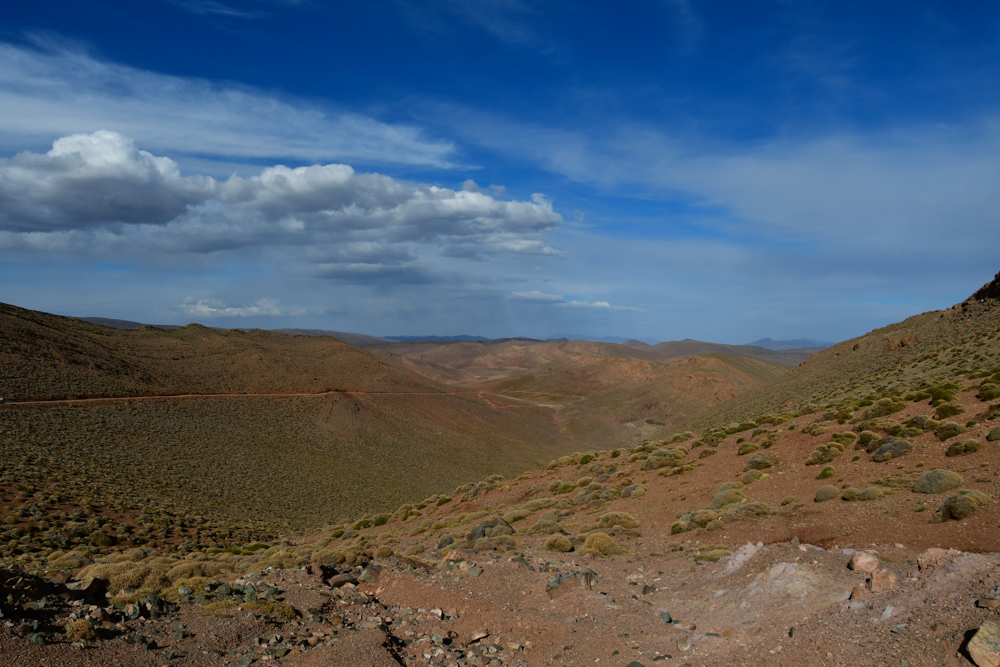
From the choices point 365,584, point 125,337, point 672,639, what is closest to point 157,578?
point 365,584

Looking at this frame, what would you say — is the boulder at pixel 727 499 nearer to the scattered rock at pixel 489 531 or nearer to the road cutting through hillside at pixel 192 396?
the scattered rock at pixel 489 531

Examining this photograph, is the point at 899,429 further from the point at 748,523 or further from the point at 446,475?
the point at 446,475

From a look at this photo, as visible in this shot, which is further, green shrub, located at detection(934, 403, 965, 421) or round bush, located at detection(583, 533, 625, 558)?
green shrub, located at detection(934, 403, 965, 421)

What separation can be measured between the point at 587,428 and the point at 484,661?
8531 centimetres

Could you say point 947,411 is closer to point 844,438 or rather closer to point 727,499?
point 844,438

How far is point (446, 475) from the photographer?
2269 inches

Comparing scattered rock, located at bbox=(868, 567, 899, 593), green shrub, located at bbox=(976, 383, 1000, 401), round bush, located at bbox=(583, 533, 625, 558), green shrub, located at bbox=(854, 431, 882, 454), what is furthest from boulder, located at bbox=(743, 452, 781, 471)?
scattered rock, located at bbox=(868, 567, 899, 593)

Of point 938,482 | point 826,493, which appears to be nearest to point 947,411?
point 938,482

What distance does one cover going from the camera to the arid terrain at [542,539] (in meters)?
7.57

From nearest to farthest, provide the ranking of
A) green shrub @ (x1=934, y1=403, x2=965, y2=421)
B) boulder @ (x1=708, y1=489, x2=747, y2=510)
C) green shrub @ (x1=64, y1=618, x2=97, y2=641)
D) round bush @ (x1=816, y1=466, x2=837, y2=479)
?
green shrub @ (x1=64, y1=618, x2=97, y2=641), round bush @ (x1=816, y1=466, x2=837, y2=479), boulder @ (x1=708, y1=489, x2=747, y2=510), green shrub @ (x1=934, y1=403, x2=965, y2=421)

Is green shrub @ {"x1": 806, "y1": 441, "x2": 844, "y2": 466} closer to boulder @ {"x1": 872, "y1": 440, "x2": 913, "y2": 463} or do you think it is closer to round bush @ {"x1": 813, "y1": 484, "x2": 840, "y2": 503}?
boulder @ {"x1": 872, "y1": 440, "x2": 913, "y2": 463}

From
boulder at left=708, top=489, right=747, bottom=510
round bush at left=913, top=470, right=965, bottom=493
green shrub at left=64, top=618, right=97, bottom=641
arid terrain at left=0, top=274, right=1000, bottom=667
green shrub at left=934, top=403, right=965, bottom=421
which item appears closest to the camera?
green shrub at left=64, top=618, right=97, bottom=641

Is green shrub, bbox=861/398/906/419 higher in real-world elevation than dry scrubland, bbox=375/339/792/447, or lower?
higher

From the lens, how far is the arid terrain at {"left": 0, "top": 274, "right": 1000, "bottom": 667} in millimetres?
7570
